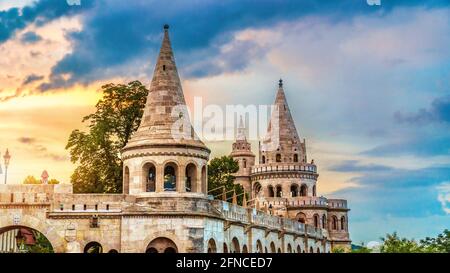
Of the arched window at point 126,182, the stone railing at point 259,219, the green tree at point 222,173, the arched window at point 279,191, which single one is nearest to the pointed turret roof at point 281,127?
the arched window at point 279,191

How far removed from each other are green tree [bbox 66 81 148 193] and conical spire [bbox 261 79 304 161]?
2121cm

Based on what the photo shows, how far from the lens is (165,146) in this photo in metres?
28.2

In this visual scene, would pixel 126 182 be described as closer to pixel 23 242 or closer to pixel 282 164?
pixel 23 242

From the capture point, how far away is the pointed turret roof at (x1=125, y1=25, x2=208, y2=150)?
2845 cm

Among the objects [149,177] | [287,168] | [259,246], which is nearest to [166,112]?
[149,177]

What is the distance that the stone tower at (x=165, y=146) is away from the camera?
2816 cm

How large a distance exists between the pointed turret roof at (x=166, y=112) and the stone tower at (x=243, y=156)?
3027 centimetres

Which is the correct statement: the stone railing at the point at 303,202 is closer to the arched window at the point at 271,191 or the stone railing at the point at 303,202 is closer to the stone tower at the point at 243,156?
the arched window at the point at 271,191

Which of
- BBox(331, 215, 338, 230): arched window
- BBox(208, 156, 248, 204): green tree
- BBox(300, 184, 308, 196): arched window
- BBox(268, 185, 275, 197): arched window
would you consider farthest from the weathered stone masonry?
BBox(331, 215, 338, 230): arched window

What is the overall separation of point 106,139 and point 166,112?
866 cm
